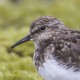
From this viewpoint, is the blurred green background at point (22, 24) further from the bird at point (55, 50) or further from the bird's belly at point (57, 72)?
the bird's belly at point (57, 72)

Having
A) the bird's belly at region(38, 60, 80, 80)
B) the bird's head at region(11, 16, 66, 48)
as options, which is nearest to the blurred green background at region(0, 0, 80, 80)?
the bird's head at region(11, 16, 66, 48)

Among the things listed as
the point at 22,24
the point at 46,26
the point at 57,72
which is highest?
the point at 22,24

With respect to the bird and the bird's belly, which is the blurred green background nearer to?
the bird

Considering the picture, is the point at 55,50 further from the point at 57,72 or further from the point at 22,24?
the point at 22,24

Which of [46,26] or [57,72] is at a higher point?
[46,26]

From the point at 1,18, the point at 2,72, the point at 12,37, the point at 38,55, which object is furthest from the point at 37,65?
the point at 1,18

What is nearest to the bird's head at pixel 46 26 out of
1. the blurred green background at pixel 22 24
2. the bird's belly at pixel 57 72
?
the bird's belly at pixel 57 72

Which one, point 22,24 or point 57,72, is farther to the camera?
point 22,24

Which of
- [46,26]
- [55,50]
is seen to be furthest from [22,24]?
[55,50]
